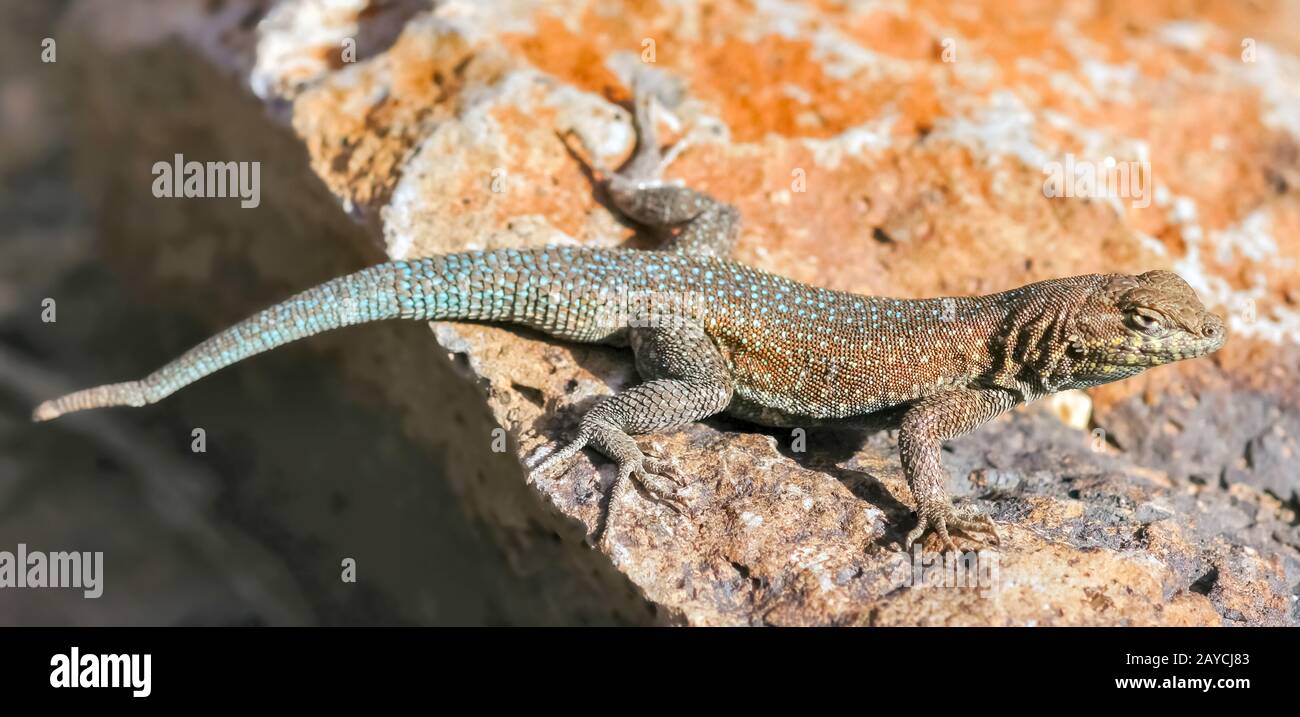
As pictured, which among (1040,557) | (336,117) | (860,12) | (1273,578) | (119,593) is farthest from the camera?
(119,593)

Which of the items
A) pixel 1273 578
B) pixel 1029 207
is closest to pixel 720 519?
pixel 1273 578

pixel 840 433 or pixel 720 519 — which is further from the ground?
pixel 840 433

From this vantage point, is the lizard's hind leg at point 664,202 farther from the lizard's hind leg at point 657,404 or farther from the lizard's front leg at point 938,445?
the lizard's front leg at point 938,445

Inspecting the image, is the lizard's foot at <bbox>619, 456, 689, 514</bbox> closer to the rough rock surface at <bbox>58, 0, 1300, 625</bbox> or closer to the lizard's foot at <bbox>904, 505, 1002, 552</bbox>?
the rough rock surface at <bbox>58, 0, 1300, 625</bbox>

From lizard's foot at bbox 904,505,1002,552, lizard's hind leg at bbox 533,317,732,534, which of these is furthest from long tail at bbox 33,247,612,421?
lizard's foot at bbox 904,505,1002,552

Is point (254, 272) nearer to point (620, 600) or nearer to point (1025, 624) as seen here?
point (620, 600)

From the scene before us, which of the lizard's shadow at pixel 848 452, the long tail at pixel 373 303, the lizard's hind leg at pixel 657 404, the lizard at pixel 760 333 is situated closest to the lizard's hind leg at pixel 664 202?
the lizard at pixel 760 333
